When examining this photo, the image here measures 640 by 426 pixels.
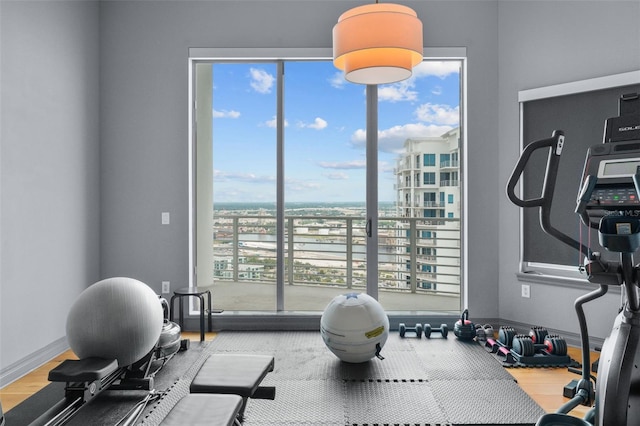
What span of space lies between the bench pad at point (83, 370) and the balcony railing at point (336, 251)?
1999 millimetres

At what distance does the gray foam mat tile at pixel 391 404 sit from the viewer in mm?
2141

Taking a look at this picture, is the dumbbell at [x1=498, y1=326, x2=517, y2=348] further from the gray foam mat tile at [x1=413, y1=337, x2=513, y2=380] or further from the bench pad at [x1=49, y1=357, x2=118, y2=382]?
the bench pad at [x1=49, y1=357, x2=118, y2=382]

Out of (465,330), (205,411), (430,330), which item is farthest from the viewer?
(430,330)

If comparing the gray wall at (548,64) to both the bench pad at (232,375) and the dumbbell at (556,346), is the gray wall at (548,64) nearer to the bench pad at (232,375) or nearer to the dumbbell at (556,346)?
the dumbbell at (556,346)

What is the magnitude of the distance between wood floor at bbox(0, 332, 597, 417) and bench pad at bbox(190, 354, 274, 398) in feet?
4.46

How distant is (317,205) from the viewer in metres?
4.20

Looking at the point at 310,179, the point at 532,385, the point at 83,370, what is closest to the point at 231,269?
the point at 310,179

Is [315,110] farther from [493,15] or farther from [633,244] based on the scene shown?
[633,244]

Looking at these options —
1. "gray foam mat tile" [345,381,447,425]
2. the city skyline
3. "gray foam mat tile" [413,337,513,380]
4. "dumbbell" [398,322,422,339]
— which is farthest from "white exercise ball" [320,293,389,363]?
the city skyline

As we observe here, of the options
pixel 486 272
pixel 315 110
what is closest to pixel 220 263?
pixel 315 110

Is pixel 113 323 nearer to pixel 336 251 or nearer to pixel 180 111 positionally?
pixel 180 111

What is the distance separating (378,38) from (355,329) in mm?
1676

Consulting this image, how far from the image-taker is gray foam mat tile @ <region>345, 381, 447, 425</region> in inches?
84.3

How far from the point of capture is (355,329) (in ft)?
8.81
